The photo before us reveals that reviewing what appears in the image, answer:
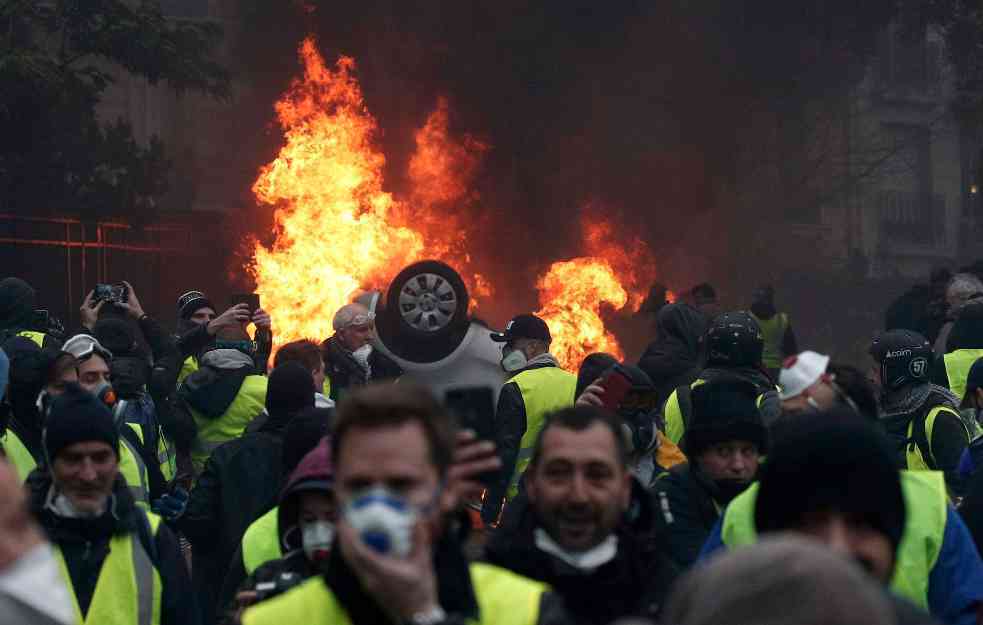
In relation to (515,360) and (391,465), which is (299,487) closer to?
(391,465)

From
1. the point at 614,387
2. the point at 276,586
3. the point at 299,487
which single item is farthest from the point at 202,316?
the point at 276,586

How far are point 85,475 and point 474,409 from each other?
1.90 metres

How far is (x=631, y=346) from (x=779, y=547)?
758 inches

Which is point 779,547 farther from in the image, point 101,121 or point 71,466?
point 101,121

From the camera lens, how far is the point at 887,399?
22.9ft

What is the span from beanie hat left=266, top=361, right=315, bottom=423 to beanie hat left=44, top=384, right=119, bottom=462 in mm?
1668

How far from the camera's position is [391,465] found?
2744mm

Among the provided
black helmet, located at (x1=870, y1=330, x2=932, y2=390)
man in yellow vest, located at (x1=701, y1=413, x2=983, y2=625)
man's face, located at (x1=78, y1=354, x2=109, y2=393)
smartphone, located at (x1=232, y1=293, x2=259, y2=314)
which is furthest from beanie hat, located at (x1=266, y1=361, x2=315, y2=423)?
man in yellow vest, located at (x1=701, y1=413, x2=983, y2=625)

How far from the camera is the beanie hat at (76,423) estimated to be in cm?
472

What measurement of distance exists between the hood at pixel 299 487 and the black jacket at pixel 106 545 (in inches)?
17.6

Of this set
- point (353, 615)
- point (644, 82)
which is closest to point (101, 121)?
point (644, 82)

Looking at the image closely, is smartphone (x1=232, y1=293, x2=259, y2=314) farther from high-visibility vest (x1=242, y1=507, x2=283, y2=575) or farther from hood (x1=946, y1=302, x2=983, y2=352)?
high-visibility vest (x1=242, y1=507, x2=283, y2=575)

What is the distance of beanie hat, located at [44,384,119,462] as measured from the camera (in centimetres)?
472

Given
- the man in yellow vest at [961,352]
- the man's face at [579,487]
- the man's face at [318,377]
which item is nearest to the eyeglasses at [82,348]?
the man's face at [318,377]
